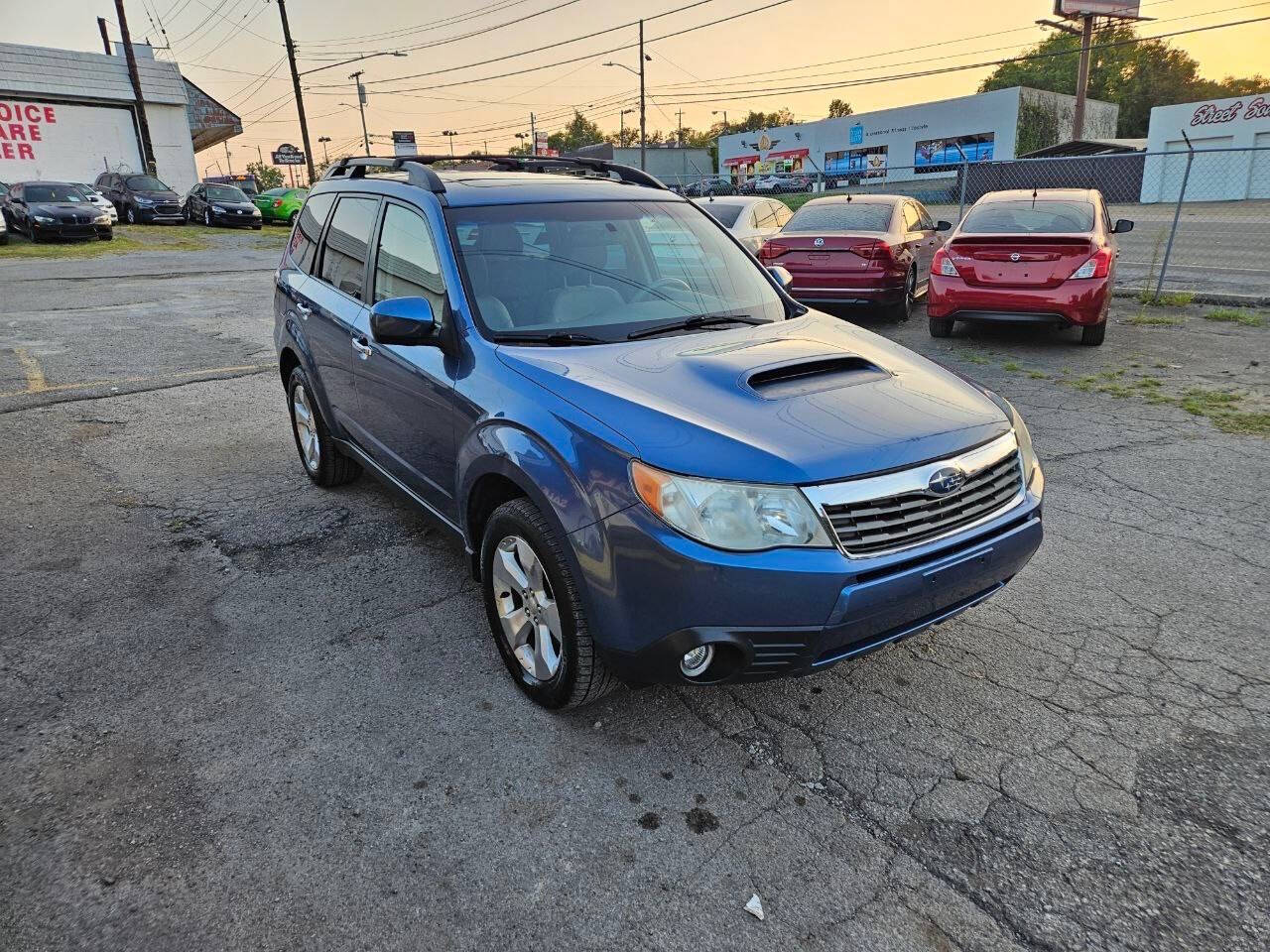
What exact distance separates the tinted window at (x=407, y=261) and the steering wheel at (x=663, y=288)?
845 mm

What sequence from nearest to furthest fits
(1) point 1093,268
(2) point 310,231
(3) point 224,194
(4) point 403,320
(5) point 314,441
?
(4) point 403,320 < (2) point 310,231 < (5) point 314,441 < (1) point 1093,268 < (3) point 224,194

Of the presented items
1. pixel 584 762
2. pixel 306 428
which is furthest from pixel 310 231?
pixel 584 762

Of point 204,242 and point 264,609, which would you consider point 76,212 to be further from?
point 264,609

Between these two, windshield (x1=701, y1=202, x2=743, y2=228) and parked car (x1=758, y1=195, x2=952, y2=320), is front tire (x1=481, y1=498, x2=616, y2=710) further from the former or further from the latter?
windshield (x1=701, y1=202, x2=743, y2=228)

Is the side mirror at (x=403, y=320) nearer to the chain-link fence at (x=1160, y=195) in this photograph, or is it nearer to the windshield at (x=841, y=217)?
the windshield at (x=841, y=217)

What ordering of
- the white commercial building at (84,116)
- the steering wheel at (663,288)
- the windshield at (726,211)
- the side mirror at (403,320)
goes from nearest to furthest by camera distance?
the side mirror at (403,320), the steering wheel at (663,288), the windshield at (726,211), the white commercial building at (84,116)

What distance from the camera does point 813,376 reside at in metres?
2.98

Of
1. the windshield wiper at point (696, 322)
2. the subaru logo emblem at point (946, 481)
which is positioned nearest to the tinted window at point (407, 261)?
the windshield wiper at point (696, 322)

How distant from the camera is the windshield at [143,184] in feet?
97.8

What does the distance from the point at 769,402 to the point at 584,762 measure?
4.34 feet

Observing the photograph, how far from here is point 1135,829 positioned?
241 centimetres

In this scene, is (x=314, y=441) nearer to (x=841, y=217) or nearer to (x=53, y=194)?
(x=841, y=217)

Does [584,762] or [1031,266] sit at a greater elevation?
[1031,266]

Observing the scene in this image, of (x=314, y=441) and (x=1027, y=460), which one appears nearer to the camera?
(x=1027, y=460)
